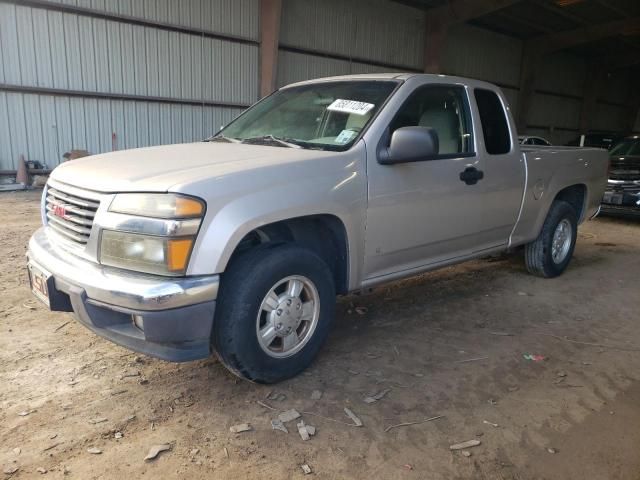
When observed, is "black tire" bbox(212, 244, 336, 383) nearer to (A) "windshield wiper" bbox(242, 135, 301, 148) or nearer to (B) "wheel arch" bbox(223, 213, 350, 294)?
(B) "wheel arch" bbox(223, 213, 350, 294)

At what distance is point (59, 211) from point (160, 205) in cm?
87

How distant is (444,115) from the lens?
3887 mm

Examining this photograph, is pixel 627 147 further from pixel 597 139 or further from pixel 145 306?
pixel 145 306

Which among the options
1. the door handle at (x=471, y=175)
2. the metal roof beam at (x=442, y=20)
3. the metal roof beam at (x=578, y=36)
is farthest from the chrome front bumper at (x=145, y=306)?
the metal roof beam at (x=578, y=36)

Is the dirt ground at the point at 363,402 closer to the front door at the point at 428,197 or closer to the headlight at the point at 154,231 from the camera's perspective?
the front door at the point at 428,197

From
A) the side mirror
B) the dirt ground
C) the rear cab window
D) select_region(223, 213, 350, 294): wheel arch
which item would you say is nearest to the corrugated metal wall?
the dirt ground

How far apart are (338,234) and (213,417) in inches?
49.9

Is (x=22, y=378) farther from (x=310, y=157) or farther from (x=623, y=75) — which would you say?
(x=623, y=75)

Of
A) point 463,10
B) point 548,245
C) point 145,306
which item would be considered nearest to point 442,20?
point 463,10

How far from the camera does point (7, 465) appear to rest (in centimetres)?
222

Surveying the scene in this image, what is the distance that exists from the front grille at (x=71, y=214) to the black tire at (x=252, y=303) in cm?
75

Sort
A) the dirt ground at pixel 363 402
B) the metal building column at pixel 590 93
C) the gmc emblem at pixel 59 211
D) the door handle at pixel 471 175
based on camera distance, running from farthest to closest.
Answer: the metal building column at pixel 590 93 < the door handle at pixel 471 175 < the gmc emblem at pixel 59 211 < the dirt ground at pixel 363 402

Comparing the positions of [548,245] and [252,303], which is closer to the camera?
[252,303]

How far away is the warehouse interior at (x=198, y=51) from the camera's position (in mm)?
11195
